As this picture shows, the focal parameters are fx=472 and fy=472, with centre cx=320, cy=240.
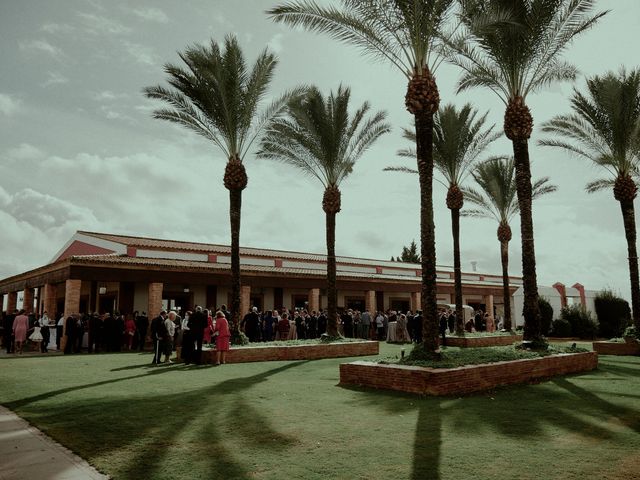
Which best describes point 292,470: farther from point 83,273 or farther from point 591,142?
Answer: point 591,142

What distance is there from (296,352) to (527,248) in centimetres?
800

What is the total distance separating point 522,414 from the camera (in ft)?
23.0

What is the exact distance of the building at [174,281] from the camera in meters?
20.9

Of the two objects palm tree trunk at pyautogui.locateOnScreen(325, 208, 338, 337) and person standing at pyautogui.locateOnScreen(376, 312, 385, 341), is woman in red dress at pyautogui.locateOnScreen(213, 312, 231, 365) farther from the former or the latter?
person standing at pyautogui.locateOnScreen(376, 312, 385, 341)

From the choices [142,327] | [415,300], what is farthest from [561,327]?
[142,327]

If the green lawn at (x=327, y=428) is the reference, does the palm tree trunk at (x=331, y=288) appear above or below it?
above

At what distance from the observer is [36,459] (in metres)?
4.98

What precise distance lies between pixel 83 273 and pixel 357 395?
15.3 meters

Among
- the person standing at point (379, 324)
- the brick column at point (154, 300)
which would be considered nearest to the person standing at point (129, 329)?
the brick column at point (154, 300)

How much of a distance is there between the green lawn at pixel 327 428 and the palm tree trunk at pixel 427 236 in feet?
6.41

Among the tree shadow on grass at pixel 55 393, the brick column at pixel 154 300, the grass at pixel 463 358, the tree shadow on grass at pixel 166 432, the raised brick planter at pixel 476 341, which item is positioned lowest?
the tree shadow on grass at pixel 55 393

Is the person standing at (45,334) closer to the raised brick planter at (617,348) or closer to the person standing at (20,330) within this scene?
the person standing at (20,330)

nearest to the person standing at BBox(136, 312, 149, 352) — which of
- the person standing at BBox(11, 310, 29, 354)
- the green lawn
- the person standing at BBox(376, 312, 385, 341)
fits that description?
the person standing at BBox(11, 310, 29, 354)

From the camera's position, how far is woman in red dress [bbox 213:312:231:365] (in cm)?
1377
